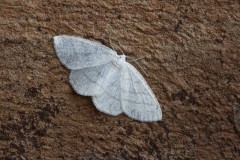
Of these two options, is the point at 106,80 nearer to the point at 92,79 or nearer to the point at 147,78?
the point at 92,79

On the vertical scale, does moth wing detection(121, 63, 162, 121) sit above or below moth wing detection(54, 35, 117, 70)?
below

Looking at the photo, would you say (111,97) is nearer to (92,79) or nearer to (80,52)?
(92,79)

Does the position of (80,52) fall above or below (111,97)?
above

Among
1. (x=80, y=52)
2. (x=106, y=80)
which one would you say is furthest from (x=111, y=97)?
(x=80, y=52)

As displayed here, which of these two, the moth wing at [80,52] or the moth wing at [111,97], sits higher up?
the moth wing at [80,52]

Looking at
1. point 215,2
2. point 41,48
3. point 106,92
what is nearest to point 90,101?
point 106,92
